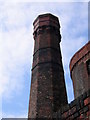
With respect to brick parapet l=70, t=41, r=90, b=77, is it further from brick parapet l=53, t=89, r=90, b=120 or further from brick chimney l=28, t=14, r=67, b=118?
brick parapet l=53, t=89, r=90, b=120

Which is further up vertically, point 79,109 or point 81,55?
point 81,55

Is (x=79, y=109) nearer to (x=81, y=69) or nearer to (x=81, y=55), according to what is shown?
(x=81, y=69)

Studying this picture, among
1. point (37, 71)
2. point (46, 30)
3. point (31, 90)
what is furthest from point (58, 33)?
point (31, 90)

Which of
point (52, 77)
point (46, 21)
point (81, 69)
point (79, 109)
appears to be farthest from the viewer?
point (46, 21)

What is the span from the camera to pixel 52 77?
36.7ft

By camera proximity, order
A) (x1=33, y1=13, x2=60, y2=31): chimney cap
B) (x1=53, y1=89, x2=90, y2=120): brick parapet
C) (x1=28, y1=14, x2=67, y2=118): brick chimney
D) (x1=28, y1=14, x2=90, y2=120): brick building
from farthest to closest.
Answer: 1. (x1=33, y1=13, x2=60, y2=31): chimney cap
2. (x1=28, y1=14, x2=67, y2=118): brick chimney
3. (x1=28, y1=14, x2=90, y2=120): brick building
4. (x1=53, y1=89, x2=90, y2=120): brick parapet

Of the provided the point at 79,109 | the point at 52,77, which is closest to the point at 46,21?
the point at 52,77

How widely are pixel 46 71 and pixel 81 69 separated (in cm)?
228

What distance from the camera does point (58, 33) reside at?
14305mm

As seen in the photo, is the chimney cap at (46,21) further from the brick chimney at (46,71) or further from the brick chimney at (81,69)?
the brick chimney at (81,69)

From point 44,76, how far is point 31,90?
3.73ft

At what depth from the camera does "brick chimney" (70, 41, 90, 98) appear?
9547 mm

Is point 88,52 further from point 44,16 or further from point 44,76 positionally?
point 44,16

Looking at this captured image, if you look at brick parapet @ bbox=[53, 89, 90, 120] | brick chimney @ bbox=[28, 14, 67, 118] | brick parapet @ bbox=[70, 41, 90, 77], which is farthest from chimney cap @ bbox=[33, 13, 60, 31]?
brick parapet @ bbox=[53, 89, 90, 120]
